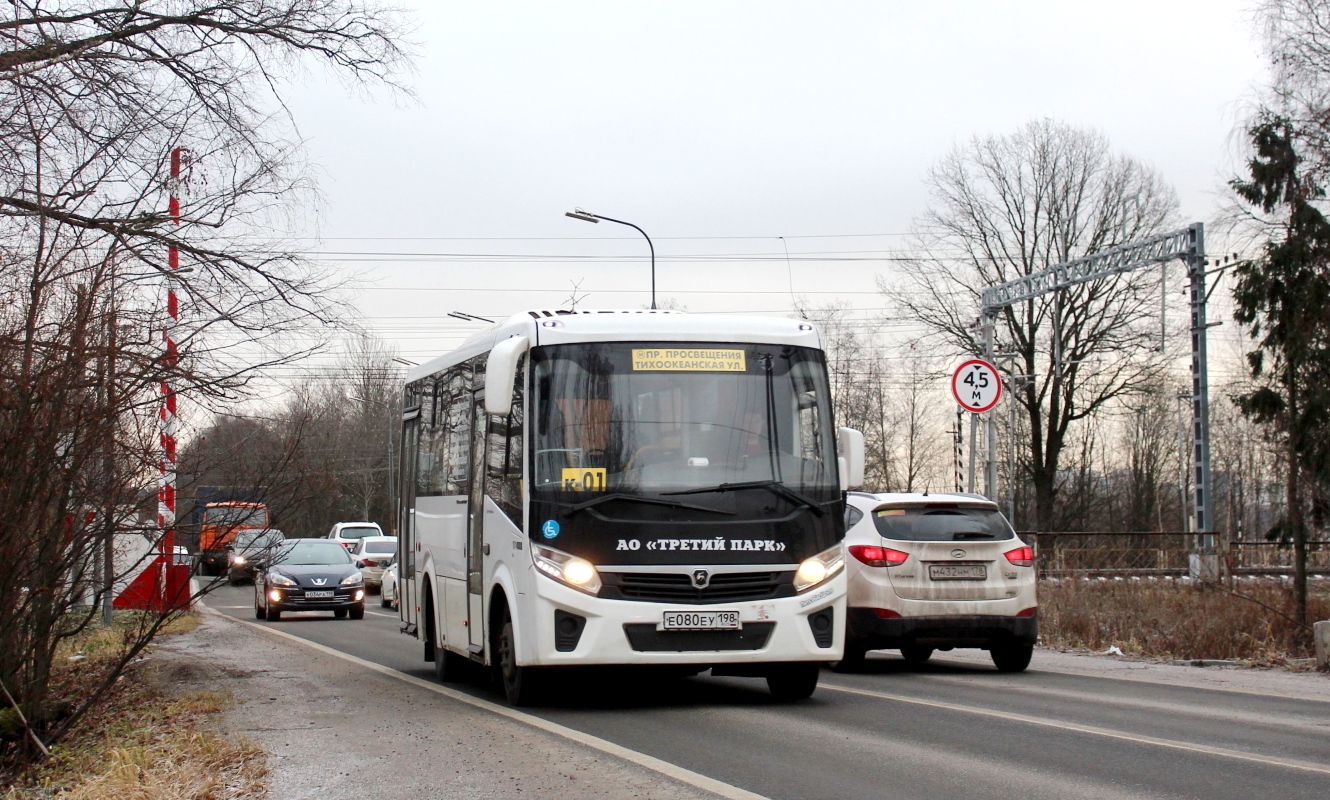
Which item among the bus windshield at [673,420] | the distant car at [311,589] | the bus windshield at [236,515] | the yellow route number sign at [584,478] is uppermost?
the bus windshield at [673,420]

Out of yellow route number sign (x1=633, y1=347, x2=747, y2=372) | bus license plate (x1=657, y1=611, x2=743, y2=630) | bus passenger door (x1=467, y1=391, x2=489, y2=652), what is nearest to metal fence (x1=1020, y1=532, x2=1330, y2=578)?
bus passenger door (x1=467, y1=391, x2=489, y2=652)

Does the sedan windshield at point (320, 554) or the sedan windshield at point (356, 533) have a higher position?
the sedan windshield at point (320, 554)

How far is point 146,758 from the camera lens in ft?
27.6

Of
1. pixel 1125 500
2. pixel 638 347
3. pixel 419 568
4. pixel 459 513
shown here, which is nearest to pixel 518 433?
pixel 638 347

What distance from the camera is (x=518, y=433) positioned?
11.0m

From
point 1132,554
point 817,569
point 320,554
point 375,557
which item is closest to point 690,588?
point 817,569

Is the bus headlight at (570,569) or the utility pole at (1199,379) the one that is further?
the utility pole at (1199,379)

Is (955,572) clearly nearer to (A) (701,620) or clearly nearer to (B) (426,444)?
(A) (701,620)

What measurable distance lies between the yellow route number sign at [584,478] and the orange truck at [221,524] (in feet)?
6.92

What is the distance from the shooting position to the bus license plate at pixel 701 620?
34.7 ft

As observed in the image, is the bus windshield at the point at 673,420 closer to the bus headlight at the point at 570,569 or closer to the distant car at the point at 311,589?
the bus headlight at the point at 570,569

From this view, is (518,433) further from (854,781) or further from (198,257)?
(198,257)

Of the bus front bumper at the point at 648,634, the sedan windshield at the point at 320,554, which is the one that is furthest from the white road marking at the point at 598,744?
the sedan windshield at the point at 320,554

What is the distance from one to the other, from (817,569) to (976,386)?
9199 mm
